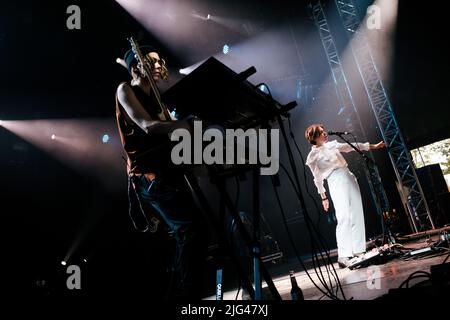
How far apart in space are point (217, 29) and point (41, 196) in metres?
6.67

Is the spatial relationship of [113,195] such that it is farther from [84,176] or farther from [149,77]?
[149,77]

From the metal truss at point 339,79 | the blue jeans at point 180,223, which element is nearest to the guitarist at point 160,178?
the blue jeans at point 180,223

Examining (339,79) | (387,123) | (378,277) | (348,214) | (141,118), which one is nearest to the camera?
(141,118)

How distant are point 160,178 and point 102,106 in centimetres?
718

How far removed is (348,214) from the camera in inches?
172

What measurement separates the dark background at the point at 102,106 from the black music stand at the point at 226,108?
4328mm

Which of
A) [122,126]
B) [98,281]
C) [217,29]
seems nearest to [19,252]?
[98,281]

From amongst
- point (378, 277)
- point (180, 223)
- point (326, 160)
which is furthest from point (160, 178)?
point (326, 160)

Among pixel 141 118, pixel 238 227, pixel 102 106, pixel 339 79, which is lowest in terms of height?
pixel 238 227

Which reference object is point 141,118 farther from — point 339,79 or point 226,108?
point 339,79

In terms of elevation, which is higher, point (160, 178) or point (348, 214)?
point (160, 178)

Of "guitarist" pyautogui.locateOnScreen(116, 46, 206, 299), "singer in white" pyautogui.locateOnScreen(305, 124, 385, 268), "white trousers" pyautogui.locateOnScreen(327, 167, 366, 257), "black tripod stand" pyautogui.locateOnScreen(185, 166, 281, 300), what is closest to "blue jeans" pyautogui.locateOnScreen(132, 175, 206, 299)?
"guitarist" pyautogui.locateOnScreen(116, 46, 206, 299)

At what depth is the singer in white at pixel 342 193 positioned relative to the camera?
13.9ft

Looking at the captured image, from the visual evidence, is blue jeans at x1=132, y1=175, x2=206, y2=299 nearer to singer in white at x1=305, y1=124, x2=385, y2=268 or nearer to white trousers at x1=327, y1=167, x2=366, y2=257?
singer in white at x1=305, y1=124, x2=385, y2=268
